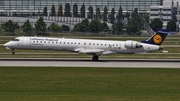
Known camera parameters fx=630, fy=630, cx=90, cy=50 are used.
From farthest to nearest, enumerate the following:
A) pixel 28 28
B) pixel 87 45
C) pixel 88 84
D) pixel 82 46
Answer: pixel 28 28
pixel 87 45
pixel 82 46
pixel 88 84

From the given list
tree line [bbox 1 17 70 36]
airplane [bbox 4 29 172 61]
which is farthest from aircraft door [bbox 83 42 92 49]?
tree line [bbox 1 17 70 36]

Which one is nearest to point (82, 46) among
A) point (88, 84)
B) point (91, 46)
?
point (91, 46)

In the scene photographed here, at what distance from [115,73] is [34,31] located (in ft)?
357

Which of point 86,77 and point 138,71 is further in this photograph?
point 138,71

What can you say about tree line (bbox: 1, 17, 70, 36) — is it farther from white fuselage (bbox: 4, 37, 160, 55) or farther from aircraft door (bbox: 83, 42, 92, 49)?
Result: aircraft door (bbox: 83, 42, 92, 49)

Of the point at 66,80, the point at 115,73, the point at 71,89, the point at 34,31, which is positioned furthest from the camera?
the point at 34,31

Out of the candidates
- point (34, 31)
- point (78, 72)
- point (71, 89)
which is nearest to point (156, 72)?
point (78, 72)

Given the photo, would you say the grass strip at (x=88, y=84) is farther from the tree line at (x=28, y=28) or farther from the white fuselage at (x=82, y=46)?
the tree line at (x=28, y=28)

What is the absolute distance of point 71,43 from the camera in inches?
3004

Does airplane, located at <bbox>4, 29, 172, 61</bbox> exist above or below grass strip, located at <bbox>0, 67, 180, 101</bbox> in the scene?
above

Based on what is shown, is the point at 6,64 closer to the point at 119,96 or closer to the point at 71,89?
the point at 71,89

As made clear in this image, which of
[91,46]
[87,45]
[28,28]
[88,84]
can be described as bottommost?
[88,84]

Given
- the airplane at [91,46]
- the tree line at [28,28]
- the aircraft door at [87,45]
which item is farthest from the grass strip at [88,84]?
the tree line at [28,28]

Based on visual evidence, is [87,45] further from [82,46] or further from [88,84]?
[88,84]
